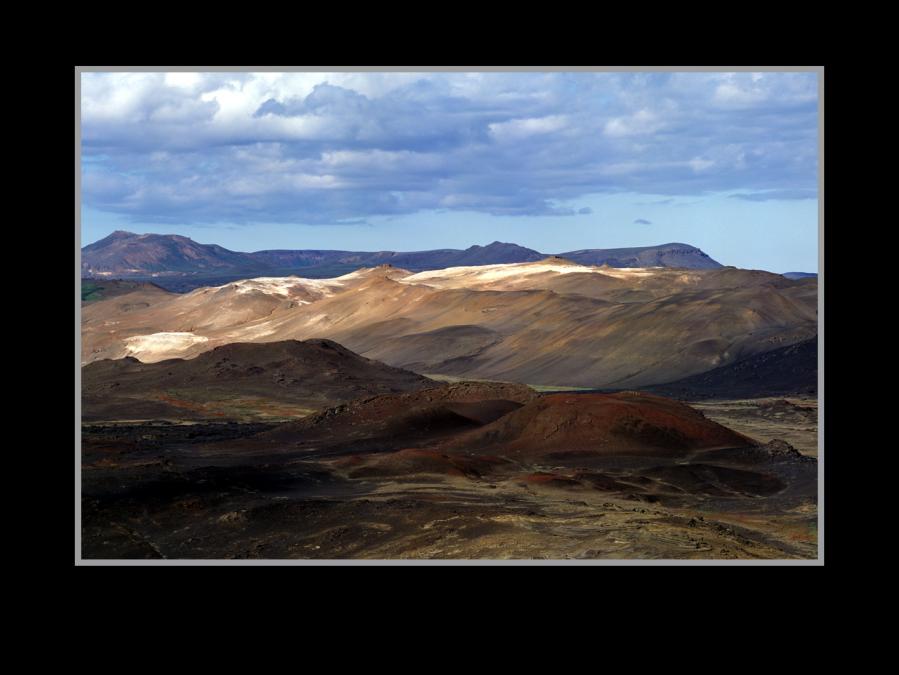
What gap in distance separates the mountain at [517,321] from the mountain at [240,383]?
1154cm

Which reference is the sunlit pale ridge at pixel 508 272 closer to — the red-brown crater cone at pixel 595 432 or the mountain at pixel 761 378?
the mountain at pixel 761 378

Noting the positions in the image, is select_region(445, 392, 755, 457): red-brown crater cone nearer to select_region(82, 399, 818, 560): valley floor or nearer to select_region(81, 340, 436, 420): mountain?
select_region(82, 399, 818, 560): valley floor

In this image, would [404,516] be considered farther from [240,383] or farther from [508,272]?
[508,272]

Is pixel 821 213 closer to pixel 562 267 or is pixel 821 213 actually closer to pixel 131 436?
pixel 131 436

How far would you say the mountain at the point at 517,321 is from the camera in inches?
2648

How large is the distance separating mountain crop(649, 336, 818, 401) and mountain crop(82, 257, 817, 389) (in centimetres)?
137

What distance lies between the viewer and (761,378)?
60281 millimetres

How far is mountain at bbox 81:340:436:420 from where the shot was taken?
52.1 m

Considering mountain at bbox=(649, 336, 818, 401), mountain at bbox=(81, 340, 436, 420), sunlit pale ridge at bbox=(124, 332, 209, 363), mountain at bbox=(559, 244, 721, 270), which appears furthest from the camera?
mountain at bbox=(559, 244, 721, 270)

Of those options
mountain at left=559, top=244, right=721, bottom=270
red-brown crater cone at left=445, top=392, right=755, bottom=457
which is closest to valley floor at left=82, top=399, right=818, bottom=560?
red-brown crater cone at left=445, top=392, right=755, bottom=457

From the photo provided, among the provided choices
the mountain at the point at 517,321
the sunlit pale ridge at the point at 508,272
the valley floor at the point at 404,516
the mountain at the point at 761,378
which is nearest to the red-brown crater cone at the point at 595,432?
the valley floor at the point at 404,516

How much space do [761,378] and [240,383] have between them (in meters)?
27.4

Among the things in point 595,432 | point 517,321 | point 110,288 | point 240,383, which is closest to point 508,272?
point 517,321

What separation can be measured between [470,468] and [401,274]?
4037 inches
